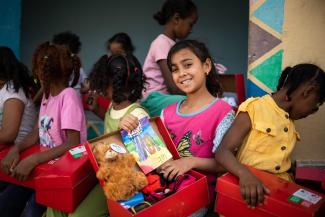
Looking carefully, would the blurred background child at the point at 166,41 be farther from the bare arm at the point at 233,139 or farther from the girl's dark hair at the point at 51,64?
the bare arm at the point at 233,139

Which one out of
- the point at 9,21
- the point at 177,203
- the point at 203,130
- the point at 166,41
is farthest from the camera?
the point at 9,21

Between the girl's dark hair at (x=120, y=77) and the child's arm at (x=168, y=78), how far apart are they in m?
0.37

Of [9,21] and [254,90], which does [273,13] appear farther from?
[9,21]

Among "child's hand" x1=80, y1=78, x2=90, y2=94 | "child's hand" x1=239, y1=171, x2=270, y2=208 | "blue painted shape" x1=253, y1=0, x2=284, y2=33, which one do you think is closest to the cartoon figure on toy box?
"child's hand" x1=239, y1=171, x2=270, y2=208

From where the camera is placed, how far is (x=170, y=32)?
9.87 feet

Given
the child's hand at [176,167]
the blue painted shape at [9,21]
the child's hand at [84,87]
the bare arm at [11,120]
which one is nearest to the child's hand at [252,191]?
the child's hand at [176,167]

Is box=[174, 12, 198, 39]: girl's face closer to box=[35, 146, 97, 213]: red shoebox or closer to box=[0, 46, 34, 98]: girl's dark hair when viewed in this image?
box=[0, 46, 34, 98]: girl's dark hair

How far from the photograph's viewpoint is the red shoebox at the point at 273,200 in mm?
1503

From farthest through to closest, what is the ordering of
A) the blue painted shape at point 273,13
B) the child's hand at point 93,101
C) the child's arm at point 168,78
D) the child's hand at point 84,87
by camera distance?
the child's hand at point 84,87
the child's hand at point 93,101
the child's arm at point 168,78
the blue painted shape at point 273,13

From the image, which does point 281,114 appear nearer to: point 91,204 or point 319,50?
point 319,50

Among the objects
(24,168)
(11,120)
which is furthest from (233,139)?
(11,120)

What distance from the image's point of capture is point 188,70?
2.15 m

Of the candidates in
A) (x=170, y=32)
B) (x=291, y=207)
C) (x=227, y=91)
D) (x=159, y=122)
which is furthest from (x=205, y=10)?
(x=291, y=207)

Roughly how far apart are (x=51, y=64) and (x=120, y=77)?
1.52 ft
